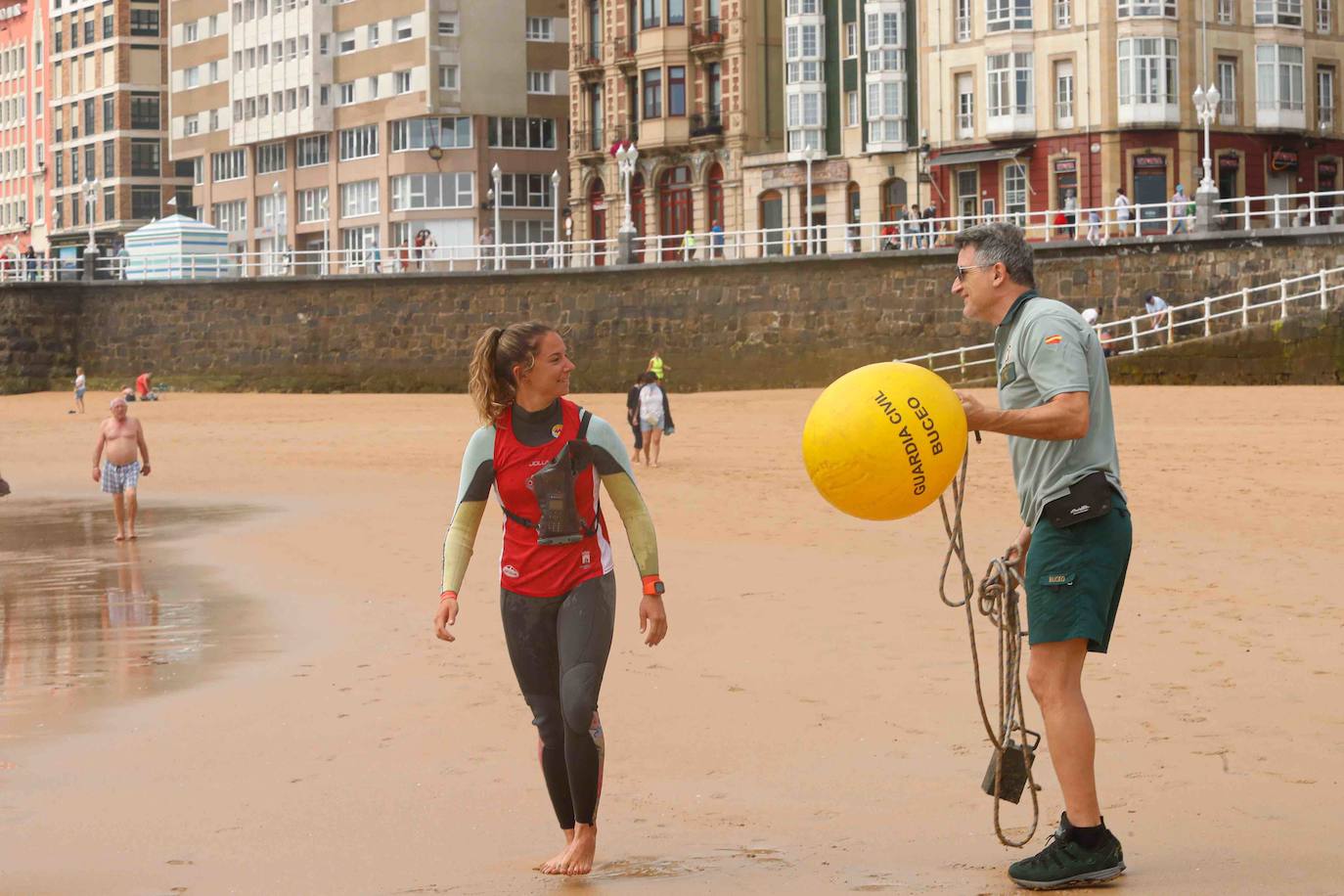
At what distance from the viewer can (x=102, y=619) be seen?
11477 mm

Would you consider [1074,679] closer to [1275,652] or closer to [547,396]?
[547,396]

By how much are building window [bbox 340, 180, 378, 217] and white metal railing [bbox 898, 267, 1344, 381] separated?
32.3 metres

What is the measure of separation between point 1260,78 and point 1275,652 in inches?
1594

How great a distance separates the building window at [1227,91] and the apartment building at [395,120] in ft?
74.2

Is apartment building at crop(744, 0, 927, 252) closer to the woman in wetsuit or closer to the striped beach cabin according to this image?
the striped beach cabin

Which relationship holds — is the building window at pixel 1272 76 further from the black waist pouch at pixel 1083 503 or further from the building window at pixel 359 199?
the black waist pouch at pixel 1083 503

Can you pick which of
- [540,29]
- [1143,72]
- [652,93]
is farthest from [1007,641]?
[540,29]

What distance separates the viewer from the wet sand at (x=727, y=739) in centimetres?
560

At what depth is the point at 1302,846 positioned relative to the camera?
5.38m

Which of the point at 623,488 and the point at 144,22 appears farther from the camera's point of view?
the point at 144,22

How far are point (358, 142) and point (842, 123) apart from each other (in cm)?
1970

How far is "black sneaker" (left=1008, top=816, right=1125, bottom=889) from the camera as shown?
5014 millimetres

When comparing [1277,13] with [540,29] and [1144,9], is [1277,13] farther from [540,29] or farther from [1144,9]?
[540,29]

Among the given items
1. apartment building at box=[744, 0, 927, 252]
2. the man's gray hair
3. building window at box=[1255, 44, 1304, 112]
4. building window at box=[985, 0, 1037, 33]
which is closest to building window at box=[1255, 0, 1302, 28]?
building window at box=[1255, 44, 1304, 112]
